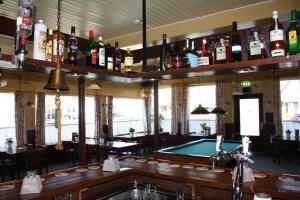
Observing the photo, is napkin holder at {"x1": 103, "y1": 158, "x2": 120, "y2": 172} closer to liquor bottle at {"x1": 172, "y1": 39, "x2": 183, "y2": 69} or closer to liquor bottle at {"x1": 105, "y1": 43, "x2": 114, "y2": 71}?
liquor bottle at {"x1": 105, "y1": 43, "x2": 114, "y2": 71}

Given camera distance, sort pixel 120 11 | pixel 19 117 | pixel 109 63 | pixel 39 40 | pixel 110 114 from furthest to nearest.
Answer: pixel 110 114
pixel 19 117
pixel 120 11
pixel 109 63
pixel 39 40

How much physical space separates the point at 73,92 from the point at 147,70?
752 cm

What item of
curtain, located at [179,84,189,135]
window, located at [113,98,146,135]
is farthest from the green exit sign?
window, located at [113,98,146,135]

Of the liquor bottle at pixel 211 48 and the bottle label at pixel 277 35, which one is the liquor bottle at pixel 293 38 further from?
the liquor bottle at pixel 211 48

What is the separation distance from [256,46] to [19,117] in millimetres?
7744

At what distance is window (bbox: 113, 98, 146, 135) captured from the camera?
36.7 feet

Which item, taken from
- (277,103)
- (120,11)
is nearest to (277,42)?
(120,11)

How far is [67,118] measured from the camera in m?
9.41

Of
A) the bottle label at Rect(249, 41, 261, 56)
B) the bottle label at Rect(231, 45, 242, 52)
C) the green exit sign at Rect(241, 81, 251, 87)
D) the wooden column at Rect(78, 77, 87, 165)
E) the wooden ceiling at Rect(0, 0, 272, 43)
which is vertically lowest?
the wooden column at Rect(78, 77, 87, 165)

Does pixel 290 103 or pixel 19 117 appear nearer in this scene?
pixel 19 117

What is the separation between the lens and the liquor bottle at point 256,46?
72.6 inches

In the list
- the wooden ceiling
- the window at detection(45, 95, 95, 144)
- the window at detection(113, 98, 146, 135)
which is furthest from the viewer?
the window at detection(113, 98, 146, 135)

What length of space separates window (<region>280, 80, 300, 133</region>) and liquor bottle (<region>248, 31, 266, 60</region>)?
27.7ft

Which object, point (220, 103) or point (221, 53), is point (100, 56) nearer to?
point (221, 53)
